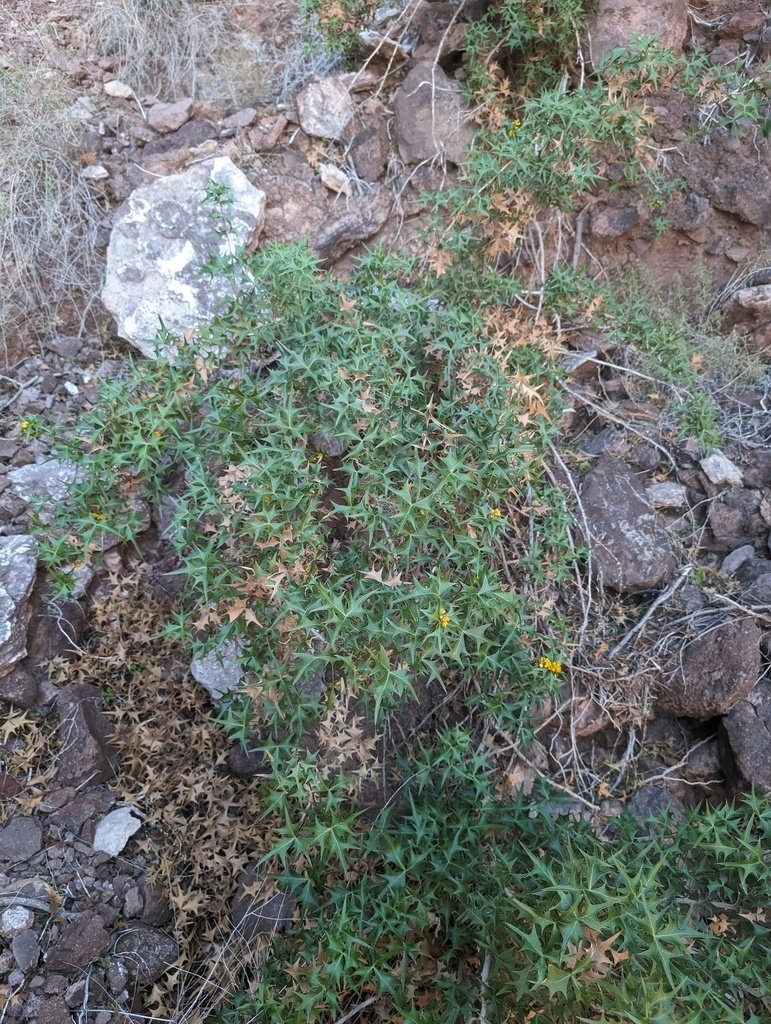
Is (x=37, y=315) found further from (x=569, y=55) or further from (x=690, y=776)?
(x=690, y=776)

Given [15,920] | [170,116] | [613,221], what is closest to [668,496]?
[613,221]

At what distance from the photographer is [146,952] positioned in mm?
2348

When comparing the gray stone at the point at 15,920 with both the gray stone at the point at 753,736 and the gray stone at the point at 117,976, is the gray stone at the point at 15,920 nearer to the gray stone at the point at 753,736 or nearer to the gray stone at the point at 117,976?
the gray stone at the point at 117,976

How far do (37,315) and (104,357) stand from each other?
0.40 metres

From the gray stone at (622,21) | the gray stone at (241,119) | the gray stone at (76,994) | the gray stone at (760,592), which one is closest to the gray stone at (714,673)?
the gray stone at (760,592)

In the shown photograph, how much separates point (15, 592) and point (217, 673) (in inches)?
30.6

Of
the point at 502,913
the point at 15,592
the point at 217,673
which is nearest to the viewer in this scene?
the point at 502,913

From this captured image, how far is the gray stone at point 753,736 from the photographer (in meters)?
2.69

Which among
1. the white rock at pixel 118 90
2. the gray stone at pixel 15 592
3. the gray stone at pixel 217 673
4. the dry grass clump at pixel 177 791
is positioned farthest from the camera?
the white rock at pixel 118 90

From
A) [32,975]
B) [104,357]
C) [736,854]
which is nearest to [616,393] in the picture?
[736,854]

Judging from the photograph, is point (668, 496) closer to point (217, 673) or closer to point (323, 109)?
point (217, 673)

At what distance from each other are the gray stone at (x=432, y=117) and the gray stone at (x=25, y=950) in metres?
3.69

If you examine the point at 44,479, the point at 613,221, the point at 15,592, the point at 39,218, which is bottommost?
the point at 15,592

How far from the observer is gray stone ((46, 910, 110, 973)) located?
2244mm
